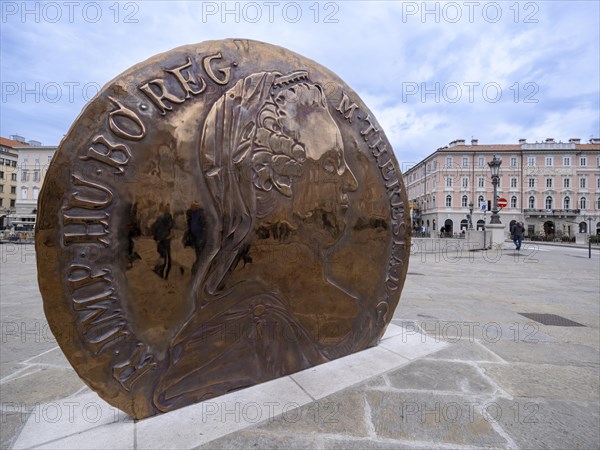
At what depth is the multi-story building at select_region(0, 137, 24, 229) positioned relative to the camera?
45703mm

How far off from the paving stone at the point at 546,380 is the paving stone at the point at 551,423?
4.3 inches

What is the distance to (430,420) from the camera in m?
1.89

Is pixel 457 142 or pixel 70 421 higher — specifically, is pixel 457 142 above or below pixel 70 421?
above

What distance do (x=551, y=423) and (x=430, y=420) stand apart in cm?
74

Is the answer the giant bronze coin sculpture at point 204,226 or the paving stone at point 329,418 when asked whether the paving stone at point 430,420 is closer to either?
the paving stone at point 329,418

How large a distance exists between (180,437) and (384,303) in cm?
191

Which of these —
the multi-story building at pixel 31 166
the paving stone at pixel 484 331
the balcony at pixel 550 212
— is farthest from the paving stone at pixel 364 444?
the balcony at pixel 550 212

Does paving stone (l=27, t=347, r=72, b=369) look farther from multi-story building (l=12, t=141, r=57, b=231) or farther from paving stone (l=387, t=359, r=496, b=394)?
multi-story building (l=12, t=141, r=57, b=231)

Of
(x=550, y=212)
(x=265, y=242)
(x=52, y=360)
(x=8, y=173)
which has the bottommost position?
(x=52, y=360)

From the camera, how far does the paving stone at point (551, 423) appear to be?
1.71 m

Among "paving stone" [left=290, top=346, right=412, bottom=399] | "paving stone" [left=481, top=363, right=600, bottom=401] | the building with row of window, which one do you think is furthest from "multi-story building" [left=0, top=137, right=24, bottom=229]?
"paving stone" [left=481, top=363, right=600, bottom=401]

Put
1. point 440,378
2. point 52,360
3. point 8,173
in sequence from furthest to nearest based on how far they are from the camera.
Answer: point 8,173 < point 52,360 < point 440,378

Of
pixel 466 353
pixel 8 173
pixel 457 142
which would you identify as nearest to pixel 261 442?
pixel 466 353

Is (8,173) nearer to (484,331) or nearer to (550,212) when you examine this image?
(484,331)
